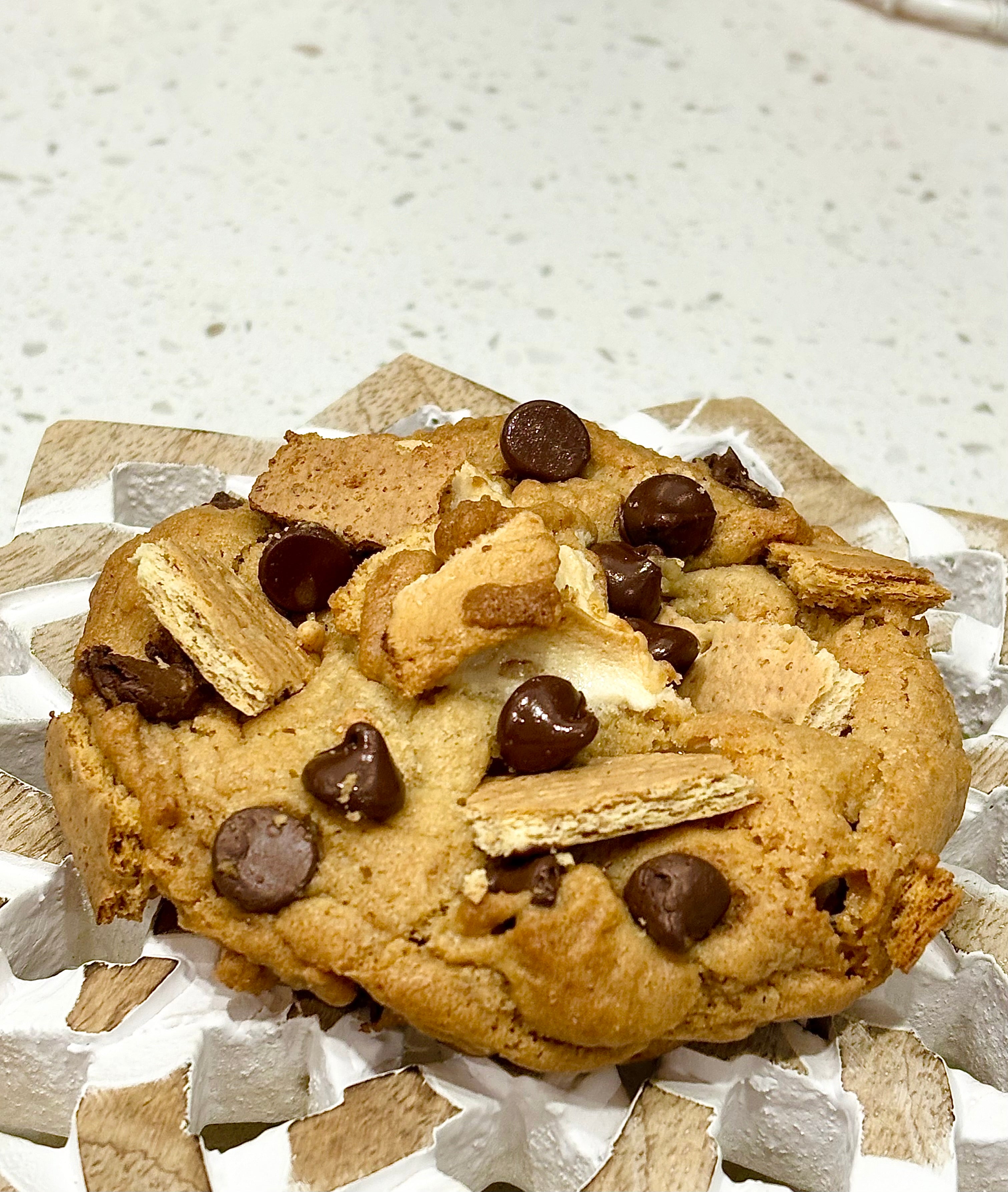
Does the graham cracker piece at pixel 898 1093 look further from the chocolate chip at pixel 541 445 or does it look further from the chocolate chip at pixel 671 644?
the chocolate chip at pixel 541 445

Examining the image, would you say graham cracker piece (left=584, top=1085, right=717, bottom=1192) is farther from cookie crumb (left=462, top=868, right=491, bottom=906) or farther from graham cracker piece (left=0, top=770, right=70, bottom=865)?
graham cracker piece (left=0, top=770, right=70, bottom=865)

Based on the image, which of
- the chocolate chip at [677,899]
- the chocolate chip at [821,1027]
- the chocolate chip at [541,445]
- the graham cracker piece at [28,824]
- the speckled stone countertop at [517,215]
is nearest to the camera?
the chocolate chip at [677,899]

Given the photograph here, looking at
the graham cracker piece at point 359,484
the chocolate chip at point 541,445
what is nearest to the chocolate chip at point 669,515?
the chocolate chip at point 541,445

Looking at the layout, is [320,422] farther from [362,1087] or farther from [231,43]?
[231,43]

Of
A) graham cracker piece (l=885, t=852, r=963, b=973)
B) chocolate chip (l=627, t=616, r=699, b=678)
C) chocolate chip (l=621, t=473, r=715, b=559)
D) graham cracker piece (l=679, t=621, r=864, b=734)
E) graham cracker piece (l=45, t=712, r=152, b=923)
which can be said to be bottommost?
graham cracker piece (l=45, t=712, r=152, b=923)

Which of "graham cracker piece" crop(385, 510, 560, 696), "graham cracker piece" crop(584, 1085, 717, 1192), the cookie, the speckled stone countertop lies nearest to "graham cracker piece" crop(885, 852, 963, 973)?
the cookie

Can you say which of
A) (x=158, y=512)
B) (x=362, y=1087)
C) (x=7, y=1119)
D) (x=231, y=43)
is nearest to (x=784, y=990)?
(x=362, y=1087)
